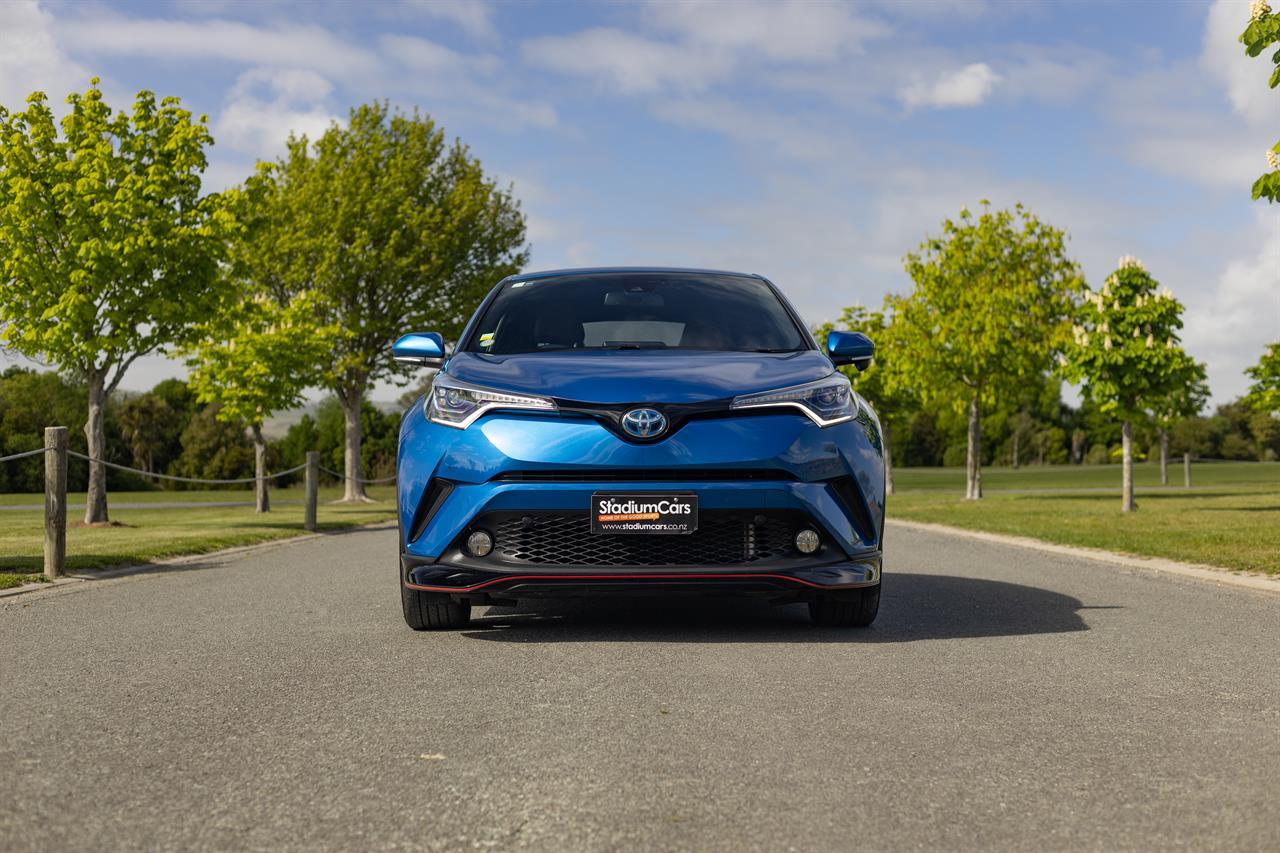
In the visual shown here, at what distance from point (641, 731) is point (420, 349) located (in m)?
3.20

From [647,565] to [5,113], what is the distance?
18507 mm

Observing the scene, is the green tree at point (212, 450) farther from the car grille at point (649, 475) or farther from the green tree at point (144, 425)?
the car grille at point (649, 475)

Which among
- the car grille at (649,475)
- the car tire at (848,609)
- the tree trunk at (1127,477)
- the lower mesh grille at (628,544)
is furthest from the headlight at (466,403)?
the tree trunk at (1127,477)

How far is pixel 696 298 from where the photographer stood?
23.3 feet

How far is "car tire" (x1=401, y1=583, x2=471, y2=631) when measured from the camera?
19.9 ft

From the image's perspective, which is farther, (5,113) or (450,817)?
(5,113)

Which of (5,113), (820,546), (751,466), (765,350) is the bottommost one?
(820,546)

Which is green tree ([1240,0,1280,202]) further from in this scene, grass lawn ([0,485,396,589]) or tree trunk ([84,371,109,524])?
tree trunk ([84,371,109,524])

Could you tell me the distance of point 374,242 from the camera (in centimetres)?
3803

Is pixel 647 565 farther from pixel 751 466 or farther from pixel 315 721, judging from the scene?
pixel 315 721

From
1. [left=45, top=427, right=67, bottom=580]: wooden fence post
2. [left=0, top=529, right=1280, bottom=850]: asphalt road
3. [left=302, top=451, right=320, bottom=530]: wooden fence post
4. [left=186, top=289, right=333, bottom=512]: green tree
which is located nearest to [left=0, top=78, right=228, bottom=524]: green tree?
[left=302, top=451, right=320, bottom=530]: wooden fence post

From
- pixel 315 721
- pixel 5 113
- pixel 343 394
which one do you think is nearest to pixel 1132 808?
pixel 315 721

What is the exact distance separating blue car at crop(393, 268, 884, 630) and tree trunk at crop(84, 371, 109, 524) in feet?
52.0

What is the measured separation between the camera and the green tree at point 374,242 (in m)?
36.9
